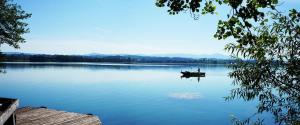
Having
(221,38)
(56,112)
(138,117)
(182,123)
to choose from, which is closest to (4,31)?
(56,112)

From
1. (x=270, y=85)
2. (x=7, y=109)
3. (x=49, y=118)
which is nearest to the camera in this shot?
(x=7, y=109)

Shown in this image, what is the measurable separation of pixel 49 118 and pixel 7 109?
26.1 ft

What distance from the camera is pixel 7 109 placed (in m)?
5.59

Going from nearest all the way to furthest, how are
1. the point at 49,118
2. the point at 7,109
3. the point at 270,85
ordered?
the point at 7,109
the point at 270,85
the point at 49,118

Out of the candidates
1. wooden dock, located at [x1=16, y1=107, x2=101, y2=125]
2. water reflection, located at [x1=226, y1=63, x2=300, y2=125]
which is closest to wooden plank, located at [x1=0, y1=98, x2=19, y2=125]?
wooden dock, located at [x1=16, y1=107, x2=101, y2=125]

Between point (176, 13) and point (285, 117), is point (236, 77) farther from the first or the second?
point (176, 13)

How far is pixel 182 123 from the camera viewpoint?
125 ft

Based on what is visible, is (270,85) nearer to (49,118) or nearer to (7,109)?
(7,109)

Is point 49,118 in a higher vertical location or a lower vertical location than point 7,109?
lower

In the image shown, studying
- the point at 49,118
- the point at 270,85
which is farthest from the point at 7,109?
the point at 270,85

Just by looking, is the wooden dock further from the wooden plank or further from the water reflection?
the water reflection

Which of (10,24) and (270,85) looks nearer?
(270,85)

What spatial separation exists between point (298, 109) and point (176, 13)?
715 cm

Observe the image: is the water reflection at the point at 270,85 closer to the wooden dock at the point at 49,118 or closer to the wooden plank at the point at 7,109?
the wooden dock at the point at 49,118
